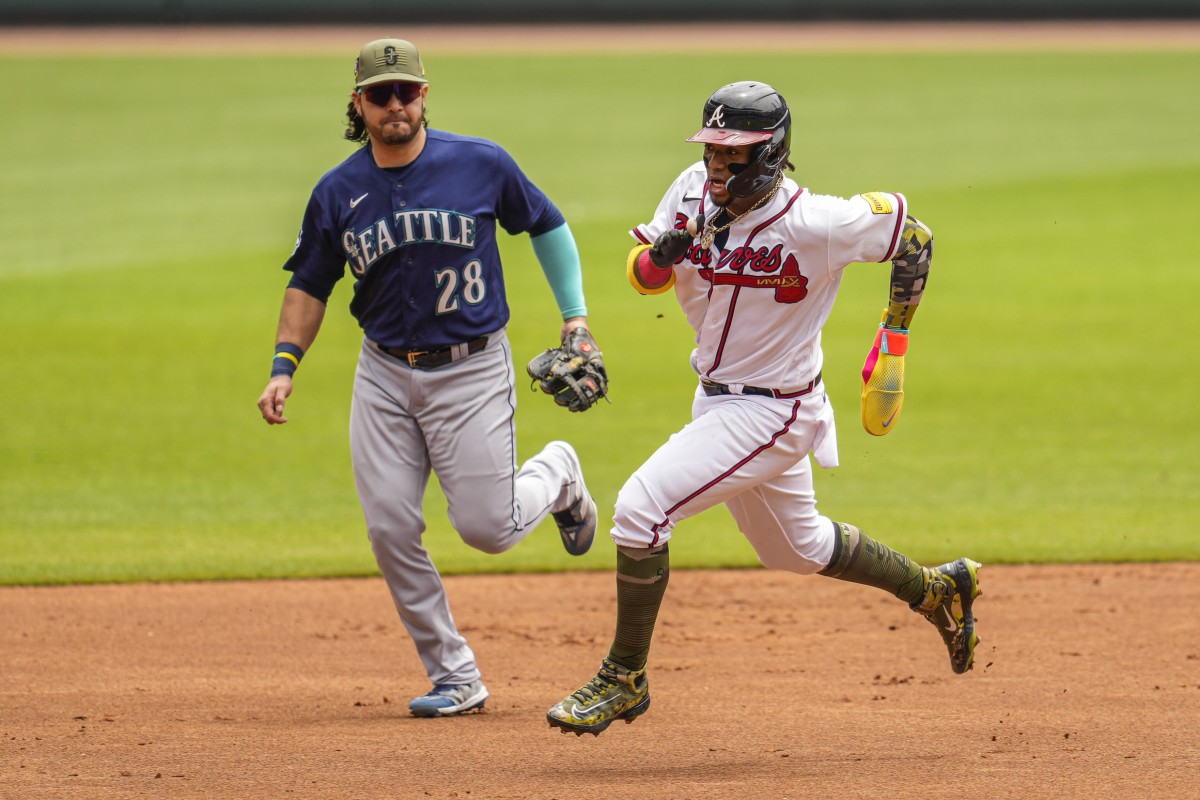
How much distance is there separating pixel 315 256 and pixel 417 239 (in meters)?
0.43

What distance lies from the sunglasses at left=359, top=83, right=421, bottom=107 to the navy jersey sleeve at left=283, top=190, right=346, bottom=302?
1.37 ft

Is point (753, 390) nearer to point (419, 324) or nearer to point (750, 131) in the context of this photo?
→ point (750, 131)

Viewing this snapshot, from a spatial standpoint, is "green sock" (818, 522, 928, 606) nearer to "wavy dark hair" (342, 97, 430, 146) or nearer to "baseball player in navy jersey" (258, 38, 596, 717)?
"baseball player in navy jersey" (258, 38, 596, 717)

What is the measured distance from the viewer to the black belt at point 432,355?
5.63m

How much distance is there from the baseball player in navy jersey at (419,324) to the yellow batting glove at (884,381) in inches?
42.7

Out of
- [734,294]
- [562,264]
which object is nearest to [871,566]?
[734,294]

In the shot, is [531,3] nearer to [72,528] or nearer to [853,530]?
[72,528]

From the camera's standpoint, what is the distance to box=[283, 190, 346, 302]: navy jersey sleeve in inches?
222

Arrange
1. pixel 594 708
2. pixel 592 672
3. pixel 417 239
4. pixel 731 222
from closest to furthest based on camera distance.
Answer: pixel 594 708
pixel 731 222
pixel 417 239
pixel 592 672

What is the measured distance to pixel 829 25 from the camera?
39.5 meters

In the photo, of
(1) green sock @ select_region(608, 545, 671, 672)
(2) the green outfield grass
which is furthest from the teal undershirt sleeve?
(2) the green outfield grass

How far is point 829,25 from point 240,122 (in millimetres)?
17679

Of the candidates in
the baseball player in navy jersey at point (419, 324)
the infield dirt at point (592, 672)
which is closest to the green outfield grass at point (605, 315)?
the infield dirt at point (592, 672)

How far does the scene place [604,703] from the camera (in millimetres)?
5070
